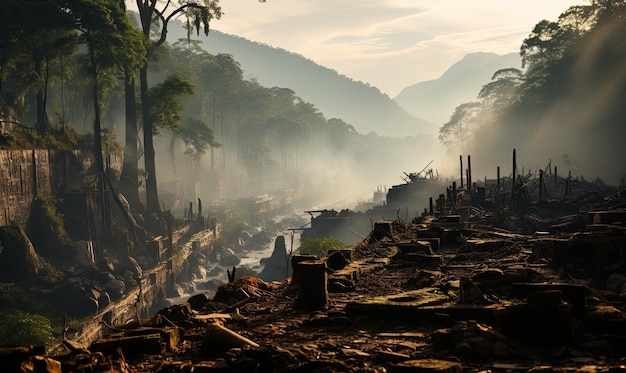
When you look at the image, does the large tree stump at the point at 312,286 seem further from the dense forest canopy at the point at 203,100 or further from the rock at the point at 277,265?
the rock at the point at 277,265

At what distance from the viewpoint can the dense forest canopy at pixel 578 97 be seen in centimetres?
5506

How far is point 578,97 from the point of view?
196 feet

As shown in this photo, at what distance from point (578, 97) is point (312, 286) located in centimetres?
5758

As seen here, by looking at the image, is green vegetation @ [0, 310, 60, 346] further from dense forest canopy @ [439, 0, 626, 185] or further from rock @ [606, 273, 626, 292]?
dense forest canopy @ [439, 0, 626, 185]

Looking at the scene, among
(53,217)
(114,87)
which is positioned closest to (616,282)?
(53,217)

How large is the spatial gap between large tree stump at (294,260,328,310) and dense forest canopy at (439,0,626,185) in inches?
1725

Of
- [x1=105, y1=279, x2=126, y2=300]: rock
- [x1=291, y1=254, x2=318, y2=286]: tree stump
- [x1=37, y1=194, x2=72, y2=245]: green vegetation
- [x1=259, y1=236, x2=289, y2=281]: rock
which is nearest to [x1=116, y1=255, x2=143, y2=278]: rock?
[x1=105, y1=279, x2=126, y2=300]: rock

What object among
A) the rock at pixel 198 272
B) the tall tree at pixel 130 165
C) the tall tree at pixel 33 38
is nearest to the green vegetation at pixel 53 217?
the tall tree at pixel 33 38

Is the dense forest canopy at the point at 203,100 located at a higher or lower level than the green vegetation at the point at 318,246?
higher

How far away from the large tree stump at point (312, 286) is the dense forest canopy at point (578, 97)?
4381 cm

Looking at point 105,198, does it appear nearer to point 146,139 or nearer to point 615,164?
point 146,139

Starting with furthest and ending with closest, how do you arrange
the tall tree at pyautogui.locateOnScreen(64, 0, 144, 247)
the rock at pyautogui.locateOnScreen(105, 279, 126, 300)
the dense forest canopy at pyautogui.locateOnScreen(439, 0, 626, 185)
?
the dense forest canopy at pyautogui.locateOnScreen(439, 0, 626, 185) < the tall tree at pyautogui.locateOnScreen(64, 0, 144, 247) < the rock at pyautogui.locateOnScreen(105, 279, 126, 300)

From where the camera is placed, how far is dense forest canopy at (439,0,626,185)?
55062 millimetres

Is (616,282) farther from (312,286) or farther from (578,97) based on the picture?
(578,97)
